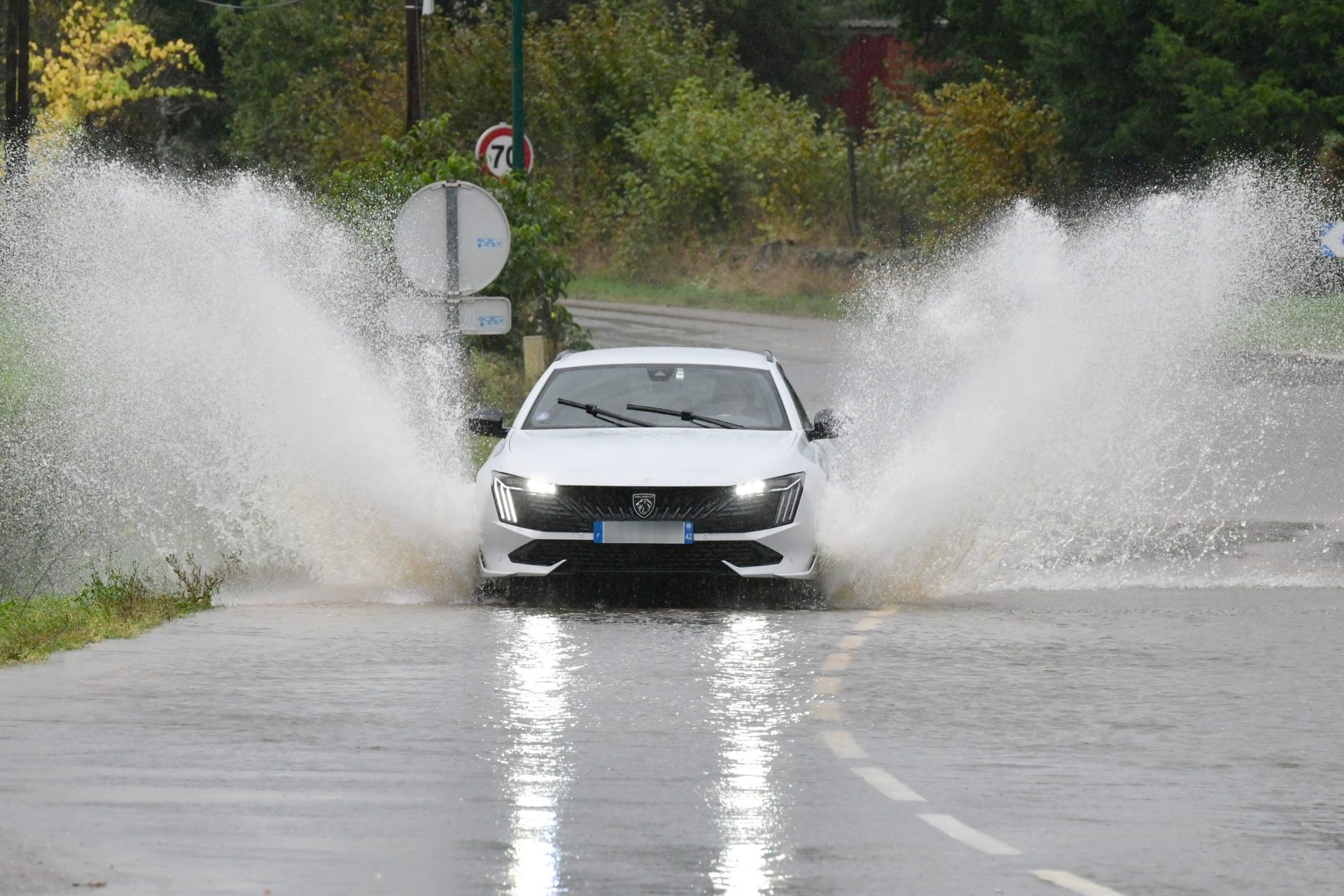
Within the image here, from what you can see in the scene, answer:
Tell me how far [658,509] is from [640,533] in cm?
16

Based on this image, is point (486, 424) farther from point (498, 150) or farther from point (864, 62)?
point (864, 62)

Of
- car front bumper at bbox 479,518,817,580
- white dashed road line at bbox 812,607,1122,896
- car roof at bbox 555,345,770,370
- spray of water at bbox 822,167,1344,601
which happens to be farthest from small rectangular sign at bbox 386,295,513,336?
white dashed road line at bbox 812,607,1122,896

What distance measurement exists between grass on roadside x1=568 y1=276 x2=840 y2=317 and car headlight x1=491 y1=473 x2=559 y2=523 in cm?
3678

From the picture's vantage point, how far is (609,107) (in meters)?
66.8

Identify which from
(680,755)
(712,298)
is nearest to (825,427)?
(680,755)

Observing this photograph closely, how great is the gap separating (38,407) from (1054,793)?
19.3 meters

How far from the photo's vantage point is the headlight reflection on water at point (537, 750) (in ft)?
24.5

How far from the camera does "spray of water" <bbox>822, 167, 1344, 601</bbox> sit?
15969 millimetres

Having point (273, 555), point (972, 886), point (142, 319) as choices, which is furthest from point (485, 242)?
A: point (972, 886)

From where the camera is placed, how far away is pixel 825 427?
15523 millimetres

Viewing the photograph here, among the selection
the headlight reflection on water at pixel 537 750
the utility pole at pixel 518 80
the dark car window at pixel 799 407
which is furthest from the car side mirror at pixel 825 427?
the utility pole at pixel 518 80

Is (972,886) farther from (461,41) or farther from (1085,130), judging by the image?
(461,41)

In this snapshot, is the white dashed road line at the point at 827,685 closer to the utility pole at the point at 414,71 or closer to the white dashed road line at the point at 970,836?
the white dashed road line at the point at 970,836

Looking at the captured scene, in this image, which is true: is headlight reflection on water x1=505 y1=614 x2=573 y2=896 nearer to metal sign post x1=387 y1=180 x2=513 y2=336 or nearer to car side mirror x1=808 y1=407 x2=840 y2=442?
car side mirror x1=808 y1=407 x2=840 y2=442
